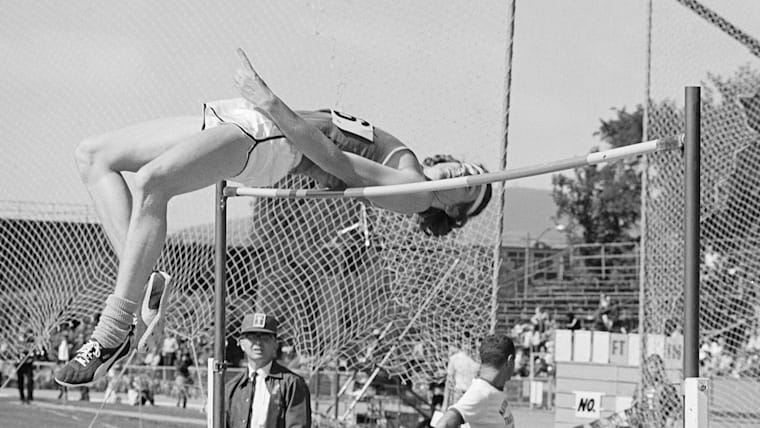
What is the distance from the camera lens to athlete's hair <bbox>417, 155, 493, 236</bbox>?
16.5 ft

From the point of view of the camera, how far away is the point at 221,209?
18.0 ft

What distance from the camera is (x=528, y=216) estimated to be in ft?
55.9

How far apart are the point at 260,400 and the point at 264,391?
0.14ft

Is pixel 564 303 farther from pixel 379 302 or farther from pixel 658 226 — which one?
pixel 379 302

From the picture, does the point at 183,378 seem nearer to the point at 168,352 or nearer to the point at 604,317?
the point at 168,352

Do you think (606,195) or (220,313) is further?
(606,195)

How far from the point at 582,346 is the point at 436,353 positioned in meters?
4.07

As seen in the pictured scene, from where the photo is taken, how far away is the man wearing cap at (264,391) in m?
5.79

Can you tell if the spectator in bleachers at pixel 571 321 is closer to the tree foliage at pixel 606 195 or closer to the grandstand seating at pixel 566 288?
the grandstand seating at pixel 566 288

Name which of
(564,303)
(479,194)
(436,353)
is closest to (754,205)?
(436,353)

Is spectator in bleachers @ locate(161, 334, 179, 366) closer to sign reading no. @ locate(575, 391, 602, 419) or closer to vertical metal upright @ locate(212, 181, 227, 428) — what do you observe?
sign reading no. @ locate(575, 391, 602, 419)

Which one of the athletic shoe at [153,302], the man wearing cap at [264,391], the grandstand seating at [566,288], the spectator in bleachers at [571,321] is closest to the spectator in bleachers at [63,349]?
the man wearing cap at [264,391]

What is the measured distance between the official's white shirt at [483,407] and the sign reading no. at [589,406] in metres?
4.30

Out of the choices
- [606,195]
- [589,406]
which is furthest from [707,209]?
[606,195]
